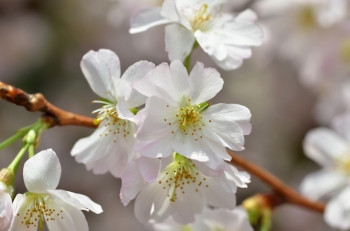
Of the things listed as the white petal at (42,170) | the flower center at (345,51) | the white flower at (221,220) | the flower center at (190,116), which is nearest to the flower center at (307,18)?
the flower center at (345,51)

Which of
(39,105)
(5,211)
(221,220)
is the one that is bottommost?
(221,220)

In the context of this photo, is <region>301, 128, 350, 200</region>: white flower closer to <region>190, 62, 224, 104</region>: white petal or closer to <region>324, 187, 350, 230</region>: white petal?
<region>324, 187, 350, 230</region>: white petal

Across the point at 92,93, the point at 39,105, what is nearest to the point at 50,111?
the point at 39,105

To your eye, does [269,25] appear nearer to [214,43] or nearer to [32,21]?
[214,43]

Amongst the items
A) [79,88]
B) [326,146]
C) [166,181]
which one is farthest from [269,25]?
[79,88]

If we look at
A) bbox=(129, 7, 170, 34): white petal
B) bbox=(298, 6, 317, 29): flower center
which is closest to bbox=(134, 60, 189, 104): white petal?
bbox=(129, 7, 170, 34): white petal

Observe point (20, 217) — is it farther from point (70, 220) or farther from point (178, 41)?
point (178, 41)
